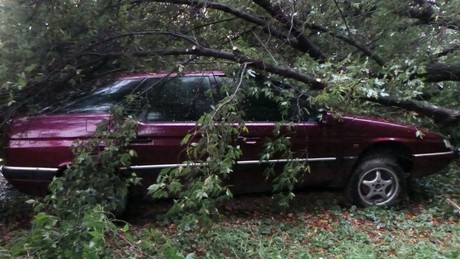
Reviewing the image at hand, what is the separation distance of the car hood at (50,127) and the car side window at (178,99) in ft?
1.66

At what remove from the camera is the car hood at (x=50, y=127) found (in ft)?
15.5

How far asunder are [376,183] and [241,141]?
168 centimetres

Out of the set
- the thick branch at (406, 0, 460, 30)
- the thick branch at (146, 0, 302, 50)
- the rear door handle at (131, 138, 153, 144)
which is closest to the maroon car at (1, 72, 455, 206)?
the rear door handle at (131, 138, 153, 144)

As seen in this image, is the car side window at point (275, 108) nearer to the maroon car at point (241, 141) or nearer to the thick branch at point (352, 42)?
the maroon car at point (241, 141)

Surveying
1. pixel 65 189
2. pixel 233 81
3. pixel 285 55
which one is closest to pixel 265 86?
pixel 233 81

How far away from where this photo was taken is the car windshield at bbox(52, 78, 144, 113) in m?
4.86

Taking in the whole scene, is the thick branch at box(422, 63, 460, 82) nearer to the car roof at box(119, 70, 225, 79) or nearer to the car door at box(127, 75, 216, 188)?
the car roof at box(119, 70, 225, 79)

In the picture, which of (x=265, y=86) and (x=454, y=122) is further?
(x=454, y=122)

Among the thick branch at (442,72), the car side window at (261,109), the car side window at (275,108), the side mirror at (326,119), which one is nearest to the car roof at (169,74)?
the car side window at (275,108)

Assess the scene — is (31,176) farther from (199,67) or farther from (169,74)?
(199,67)

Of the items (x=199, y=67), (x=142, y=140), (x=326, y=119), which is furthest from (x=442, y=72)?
(x=142, y=140)

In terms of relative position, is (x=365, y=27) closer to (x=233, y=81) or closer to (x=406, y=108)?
(x=406, y=108)

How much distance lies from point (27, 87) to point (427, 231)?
4038mm

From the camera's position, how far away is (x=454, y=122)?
6.11m
